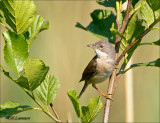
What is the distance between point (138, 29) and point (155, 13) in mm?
261

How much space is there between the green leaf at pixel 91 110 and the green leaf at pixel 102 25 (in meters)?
0.57

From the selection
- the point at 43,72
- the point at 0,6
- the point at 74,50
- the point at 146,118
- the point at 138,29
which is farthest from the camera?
the point at 74,50

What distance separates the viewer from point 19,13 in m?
1.22

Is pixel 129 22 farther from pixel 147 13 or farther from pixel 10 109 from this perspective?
pixel 10 109

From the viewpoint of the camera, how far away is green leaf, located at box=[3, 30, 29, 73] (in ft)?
3.83

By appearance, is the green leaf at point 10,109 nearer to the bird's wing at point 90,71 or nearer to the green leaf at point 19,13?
the green leaf at point 19,13

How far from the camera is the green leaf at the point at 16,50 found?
117 cm

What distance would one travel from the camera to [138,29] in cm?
159

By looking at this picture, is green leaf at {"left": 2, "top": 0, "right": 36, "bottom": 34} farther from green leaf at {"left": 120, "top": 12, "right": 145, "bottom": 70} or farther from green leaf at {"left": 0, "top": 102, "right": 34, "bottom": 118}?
green leaf at {"left": 120, "top": 12, "right": 145, "bottom": 70}

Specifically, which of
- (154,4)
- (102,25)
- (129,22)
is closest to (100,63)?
(102,25)

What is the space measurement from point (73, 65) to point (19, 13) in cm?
329

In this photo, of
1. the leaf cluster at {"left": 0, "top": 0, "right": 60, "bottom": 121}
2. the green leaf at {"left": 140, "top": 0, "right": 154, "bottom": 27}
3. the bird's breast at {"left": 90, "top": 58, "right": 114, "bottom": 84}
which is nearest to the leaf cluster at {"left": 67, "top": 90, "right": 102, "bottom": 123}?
the leaf cluster at {"left": 0, "top": 0, "right": 60, "bottom": 121}

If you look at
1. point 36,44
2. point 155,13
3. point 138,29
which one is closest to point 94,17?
point 138,29

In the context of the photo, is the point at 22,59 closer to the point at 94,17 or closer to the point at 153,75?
the point at 94,17
